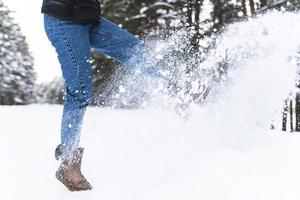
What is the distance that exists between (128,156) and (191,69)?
3.66 feet

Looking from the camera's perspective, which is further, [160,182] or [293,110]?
[293,110]

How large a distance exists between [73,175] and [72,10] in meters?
1.00

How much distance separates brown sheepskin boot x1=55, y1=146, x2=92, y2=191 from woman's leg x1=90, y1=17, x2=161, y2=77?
740 mm

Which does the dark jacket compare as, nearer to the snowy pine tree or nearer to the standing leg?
the standing leg

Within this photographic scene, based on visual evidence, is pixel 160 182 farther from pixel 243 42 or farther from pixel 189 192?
pixel 243 42

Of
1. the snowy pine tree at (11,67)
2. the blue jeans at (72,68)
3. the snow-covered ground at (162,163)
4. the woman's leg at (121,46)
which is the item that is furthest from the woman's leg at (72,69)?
A: the snowy pine tree at (11,67)

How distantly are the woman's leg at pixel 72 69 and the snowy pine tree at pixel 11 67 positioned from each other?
30547 mm

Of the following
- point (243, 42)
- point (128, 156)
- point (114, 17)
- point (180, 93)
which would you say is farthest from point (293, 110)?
point (114, 17)

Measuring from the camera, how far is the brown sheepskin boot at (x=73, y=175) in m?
3.29

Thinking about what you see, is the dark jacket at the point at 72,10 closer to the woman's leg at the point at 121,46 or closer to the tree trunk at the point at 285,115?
the woman's leg at the point at 121,46

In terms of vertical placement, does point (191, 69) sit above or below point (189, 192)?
above

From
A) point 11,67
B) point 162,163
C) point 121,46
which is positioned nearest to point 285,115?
point 162,163

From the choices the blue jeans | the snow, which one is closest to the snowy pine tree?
the snow

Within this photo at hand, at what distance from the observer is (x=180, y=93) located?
4.01 metres
